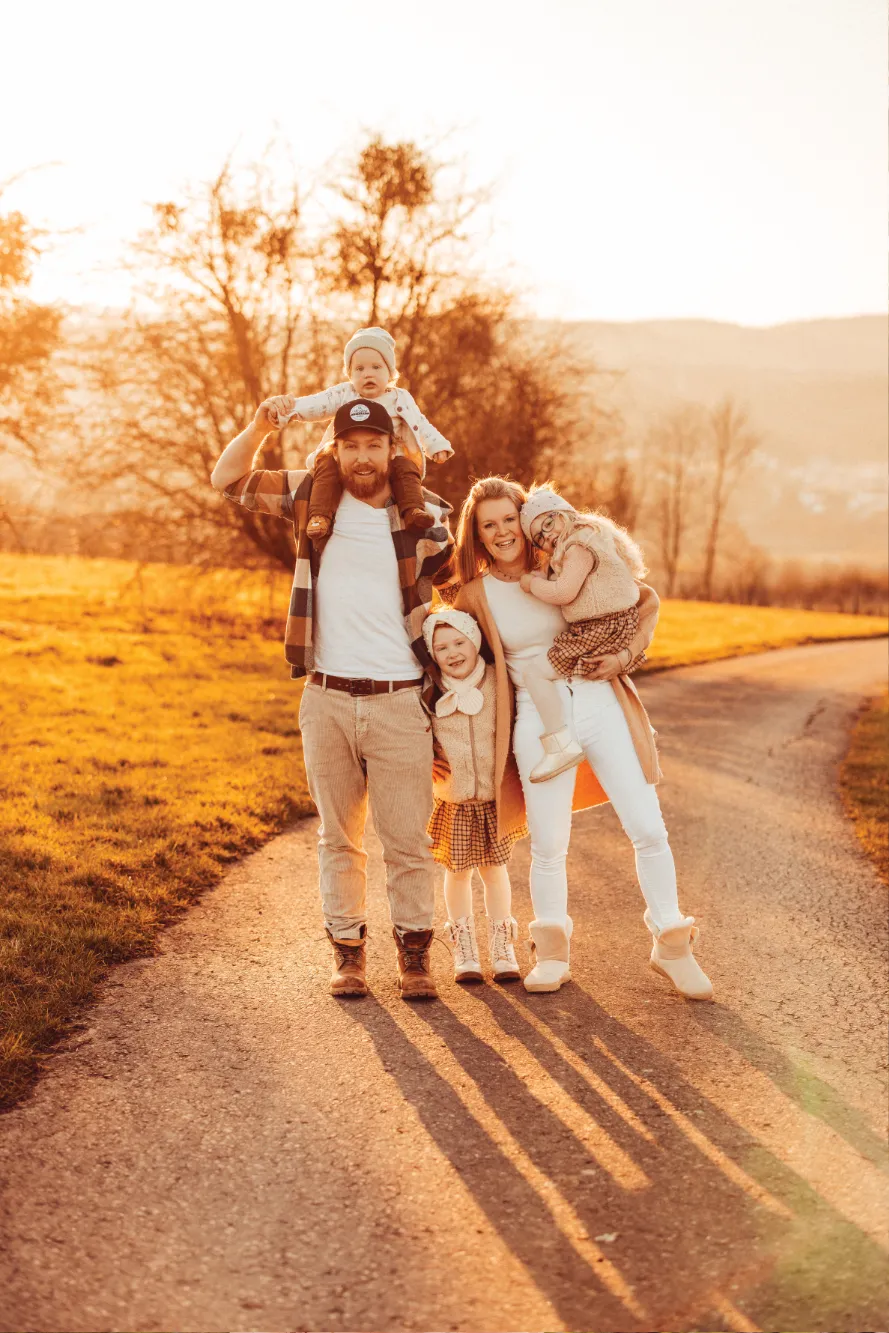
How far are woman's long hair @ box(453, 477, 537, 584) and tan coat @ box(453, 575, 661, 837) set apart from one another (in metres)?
0.06

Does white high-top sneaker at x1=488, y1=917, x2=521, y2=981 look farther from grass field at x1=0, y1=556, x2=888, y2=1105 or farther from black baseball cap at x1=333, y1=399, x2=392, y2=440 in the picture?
black baseball cap at x1=333, y1=399, x2=392, y2=440

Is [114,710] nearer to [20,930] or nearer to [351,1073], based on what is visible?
[20,930]

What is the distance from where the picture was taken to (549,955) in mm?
4656

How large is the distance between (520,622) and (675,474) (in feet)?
246

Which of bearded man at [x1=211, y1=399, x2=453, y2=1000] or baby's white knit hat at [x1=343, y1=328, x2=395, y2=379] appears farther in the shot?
baby's white knit hat at [x1=343, y1=328, x2=395, y2=379]

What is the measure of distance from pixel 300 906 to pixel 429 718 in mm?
1680

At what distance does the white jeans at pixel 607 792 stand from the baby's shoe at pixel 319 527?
1.06 m

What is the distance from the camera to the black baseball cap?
434 centimetres

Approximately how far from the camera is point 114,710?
12.0 m

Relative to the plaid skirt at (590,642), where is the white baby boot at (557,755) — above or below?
below

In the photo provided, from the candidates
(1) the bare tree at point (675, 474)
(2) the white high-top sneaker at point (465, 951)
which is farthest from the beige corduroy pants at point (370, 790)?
(1) the bare tree at point (675, 474)

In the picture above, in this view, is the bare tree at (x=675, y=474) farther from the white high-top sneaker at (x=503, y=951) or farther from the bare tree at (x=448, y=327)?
the white high-top sneaker at (x=503, y=951)

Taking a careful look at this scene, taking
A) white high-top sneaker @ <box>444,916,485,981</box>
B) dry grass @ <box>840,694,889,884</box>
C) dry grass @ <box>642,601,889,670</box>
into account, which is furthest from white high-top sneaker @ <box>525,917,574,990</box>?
dry grass @ <box>642,601,889,670</box>

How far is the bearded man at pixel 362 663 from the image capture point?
14.7ft
